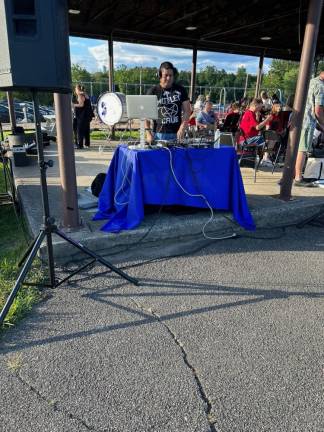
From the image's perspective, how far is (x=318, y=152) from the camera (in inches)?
229

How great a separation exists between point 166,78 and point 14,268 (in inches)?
108

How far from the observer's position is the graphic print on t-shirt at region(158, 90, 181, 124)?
173 inches

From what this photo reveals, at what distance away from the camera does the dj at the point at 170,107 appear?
4.33 m

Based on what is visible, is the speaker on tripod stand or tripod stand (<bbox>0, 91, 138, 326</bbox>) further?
tripod stand (<bbox>0, 91, 138, 326</bbox>)

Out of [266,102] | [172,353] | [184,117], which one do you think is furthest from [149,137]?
[266,102]

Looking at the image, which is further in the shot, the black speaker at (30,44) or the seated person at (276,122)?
the seated person at (276,122)

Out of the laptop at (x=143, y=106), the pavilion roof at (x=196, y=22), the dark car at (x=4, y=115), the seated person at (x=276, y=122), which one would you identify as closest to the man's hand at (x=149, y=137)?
the laptop at (x=143, y=106)

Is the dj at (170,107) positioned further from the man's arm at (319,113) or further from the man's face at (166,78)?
the man's arm at (319,113)

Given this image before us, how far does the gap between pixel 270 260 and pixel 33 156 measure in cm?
601

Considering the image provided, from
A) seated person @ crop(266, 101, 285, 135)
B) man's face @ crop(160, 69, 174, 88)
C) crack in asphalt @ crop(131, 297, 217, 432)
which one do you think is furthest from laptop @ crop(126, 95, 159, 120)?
Answer: seated person @ crop(266, 101, 285, 135)

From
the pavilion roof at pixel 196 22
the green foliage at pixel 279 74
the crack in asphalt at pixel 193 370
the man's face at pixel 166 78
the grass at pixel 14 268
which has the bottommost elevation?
the crack in asphalt at pixel 193 370

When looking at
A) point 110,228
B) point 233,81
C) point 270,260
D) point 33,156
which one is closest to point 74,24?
point 33,156

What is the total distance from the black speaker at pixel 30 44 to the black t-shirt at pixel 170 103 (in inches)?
86.6

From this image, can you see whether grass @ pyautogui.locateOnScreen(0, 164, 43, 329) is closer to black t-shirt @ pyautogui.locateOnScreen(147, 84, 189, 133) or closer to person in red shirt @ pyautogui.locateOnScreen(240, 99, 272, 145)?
black t-shirt @ pyautogui.locateOnScreen(147, 84, 189, 133)
